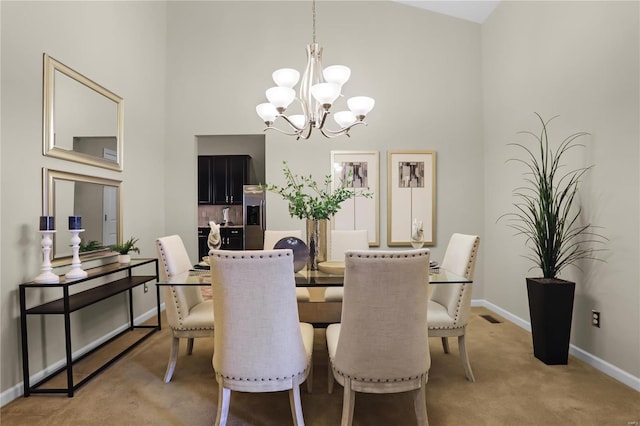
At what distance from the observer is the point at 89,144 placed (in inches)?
119

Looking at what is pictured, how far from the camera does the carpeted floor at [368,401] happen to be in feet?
6.66

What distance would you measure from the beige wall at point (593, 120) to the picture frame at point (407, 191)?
33.9 inches

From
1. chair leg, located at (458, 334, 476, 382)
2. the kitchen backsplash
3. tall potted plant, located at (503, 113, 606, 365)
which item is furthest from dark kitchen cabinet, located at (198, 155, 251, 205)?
chair leg, located at (458, 334, 476, 382)

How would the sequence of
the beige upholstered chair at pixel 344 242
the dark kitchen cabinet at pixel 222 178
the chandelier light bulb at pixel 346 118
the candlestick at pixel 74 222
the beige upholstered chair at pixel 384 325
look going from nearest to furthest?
the beige upholstered chair at pixel 384 325 < the candlestick at pixel 74 222 < the chandelier light bulb at pixel 346 118 < the beige upholstered chair at pixel 344 242 < the dark kitchen cabinet at pixel 222 178

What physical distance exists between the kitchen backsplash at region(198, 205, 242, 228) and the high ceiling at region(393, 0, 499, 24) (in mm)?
4316

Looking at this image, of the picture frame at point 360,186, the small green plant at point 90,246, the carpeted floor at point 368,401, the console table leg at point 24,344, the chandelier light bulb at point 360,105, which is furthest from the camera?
the picture frame at point 360,186

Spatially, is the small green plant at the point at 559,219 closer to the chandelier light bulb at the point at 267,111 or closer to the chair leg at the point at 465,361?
the chair leg at the point at 465,361

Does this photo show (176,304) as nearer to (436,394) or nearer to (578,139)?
(436,394)

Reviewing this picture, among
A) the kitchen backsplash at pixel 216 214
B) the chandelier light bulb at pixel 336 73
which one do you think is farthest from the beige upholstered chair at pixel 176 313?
the kitchen backsplash at pixel 216 214

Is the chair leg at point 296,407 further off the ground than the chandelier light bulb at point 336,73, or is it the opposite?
the chandelier light bulb at point 336,73

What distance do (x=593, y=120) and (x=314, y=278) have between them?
2372mm

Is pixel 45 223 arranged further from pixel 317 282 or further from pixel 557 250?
pixel 557 250

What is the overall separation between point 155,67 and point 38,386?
10.9 ft

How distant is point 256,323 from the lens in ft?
5.51
